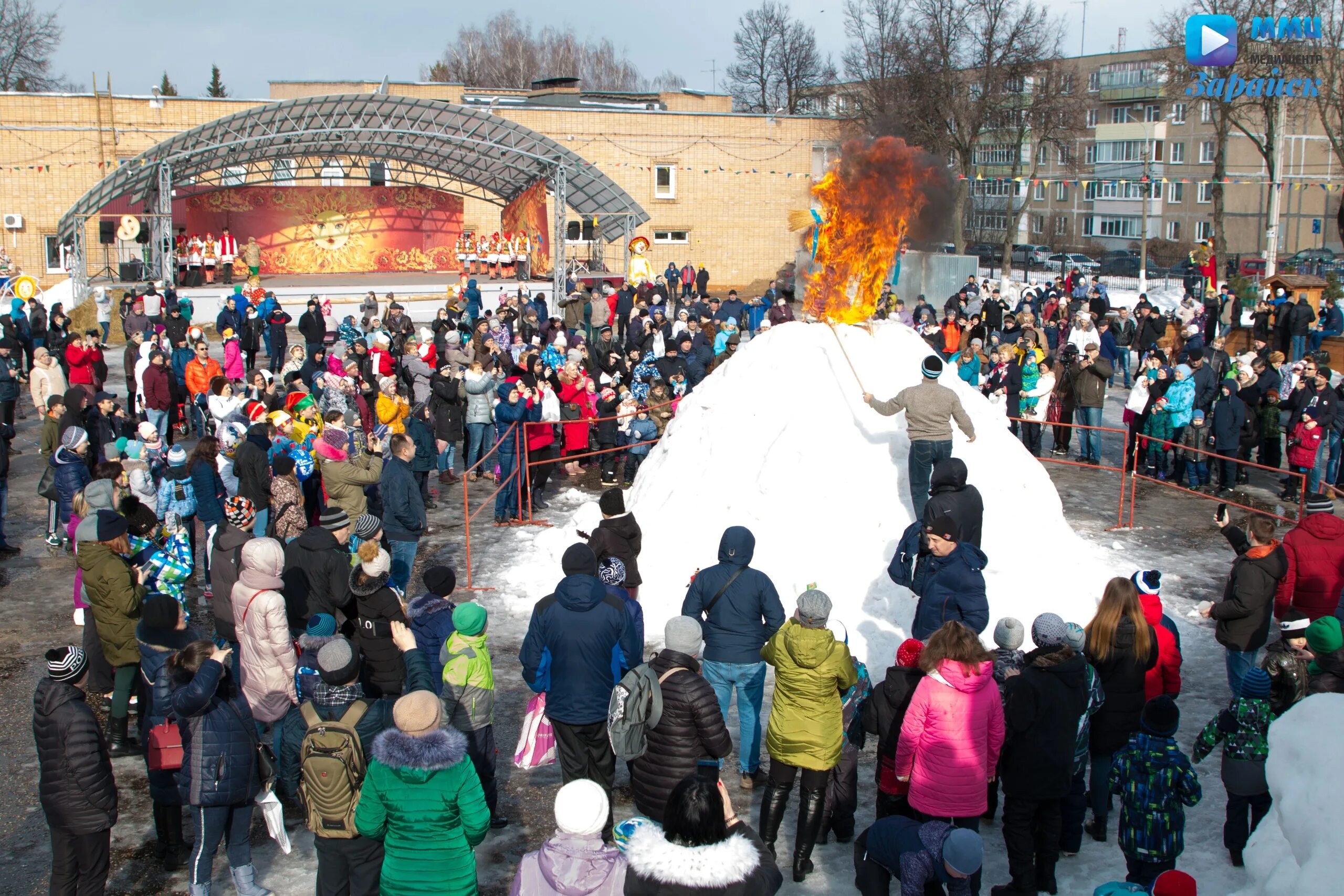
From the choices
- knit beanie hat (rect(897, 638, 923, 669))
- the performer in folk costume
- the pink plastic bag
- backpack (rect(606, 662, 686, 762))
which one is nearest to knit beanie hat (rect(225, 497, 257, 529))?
the pink plastic bag

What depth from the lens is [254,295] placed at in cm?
2205

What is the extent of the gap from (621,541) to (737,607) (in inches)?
60.9

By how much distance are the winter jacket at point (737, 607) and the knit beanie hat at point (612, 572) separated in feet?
1.98

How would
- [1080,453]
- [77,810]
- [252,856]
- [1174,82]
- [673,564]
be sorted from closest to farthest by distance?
[77,810]
[252,856]
[673,564]
[1080,453]
[1174,82]

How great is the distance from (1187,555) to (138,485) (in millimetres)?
10187

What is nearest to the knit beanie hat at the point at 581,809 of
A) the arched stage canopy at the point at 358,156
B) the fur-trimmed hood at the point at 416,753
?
the fur-trimmed hood at the point at 416,753

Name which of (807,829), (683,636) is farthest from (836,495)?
(683,636)

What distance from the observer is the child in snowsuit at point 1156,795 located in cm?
514

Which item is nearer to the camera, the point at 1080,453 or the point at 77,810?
the point at 77,810

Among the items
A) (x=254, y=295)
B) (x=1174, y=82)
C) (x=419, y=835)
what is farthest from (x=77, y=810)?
(x=1174, y=82)

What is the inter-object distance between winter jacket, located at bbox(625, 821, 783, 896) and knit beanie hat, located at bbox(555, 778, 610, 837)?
15 cm

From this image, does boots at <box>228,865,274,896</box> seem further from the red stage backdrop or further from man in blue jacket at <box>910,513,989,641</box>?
the red stage backdrop

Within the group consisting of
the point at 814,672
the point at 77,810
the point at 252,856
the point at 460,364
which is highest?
the point at 460,364

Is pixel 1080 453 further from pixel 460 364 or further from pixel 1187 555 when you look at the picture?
pixel 460 364
